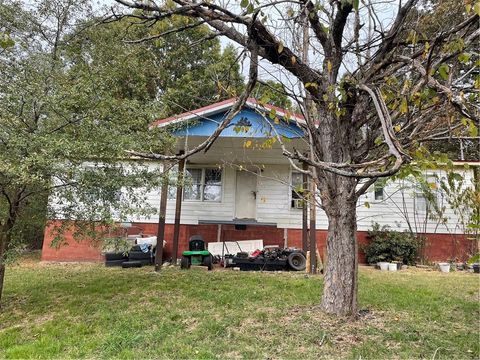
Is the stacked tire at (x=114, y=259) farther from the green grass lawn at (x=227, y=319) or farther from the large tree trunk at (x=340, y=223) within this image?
the large tree trunk at (x=340, y=223)

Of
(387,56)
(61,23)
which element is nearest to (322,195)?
(387,56)

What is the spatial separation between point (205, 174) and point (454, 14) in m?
8.43

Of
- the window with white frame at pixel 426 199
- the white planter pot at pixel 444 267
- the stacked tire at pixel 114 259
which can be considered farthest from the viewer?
the window with white frame at pixel 426 199

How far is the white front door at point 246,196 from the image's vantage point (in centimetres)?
1184

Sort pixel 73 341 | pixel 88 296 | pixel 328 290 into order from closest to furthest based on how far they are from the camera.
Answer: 1. pixel 73 341
2. pixel 328 290
3. pixel 88 296

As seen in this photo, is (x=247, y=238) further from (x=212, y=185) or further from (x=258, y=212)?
(x=212, y=185)

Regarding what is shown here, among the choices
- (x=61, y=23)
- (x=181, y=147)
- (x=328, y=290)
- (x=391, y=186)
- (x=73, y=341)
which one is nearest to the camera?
(x=73, y=341)

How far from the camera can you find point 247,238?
11484mm

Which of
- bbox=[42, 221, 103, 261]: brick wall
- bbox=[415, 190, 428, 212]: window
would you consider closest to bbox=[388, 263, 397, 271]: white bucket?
bbox=[415, 190, 428, 212]: window

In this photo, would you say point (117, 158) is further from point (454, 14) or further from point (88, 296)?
point (454, 14)

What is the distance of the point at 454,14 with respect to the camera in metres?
4.89

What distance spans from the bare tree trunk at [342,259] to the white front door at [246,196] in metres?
7.19

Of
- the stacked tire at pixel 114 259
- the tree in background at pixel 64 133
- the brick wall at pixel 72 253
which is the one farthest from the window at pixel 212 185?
the tree in background at pixel 64 133

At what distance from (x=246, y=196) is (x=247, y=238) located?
4.68ft
